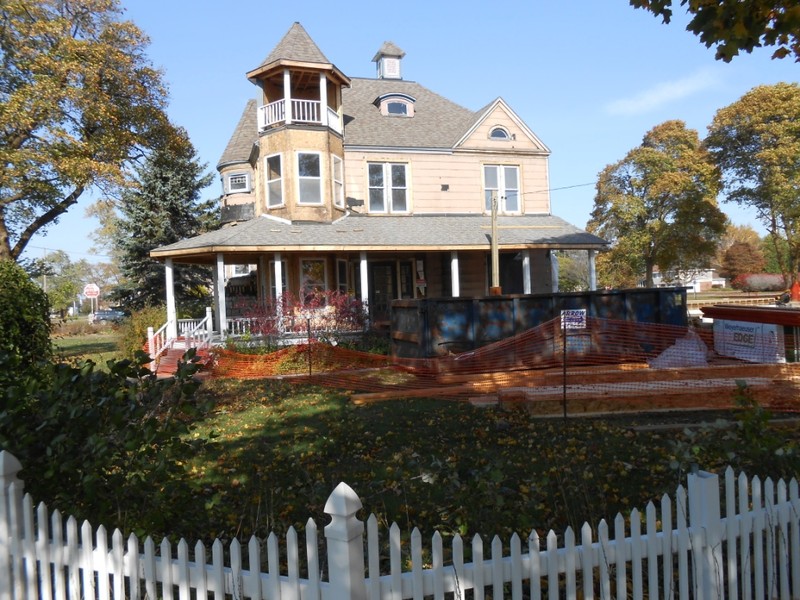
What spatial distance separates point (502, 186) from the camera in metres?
24.6

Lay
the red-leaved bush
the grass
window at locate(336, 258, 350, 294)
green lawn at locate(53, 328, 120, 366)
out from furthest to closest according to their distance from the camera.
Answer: window at locate(336, 258, 350, 294) < the red-leaved bush < green lawn at locate(53, 328, 120, 366) < the grass

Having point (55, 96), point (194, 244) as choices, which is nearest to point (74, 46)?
point (55, 96)

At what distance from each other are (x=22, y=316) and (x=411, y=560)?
25.3ft

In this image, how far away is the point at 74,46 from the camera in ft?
70.6

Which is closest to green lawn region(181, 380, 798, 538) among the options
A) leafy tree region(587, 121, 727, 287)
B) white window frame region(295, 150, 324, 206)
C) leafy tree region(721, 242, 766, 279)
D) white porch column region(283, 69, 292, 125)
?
white window frame region(295, 150, 324, 206)

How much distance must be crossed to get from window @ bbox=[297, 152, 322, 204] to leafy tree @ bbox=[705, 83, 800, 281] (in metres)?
27.4

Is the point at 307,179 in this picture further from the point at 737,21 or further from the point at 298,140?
the point at 737,21

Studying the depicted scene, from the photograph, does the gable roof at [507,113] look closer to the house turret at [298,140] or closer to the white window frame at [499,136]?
the white window frame at [499,136]

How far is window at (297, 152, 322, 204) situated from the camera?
2112 centimetres

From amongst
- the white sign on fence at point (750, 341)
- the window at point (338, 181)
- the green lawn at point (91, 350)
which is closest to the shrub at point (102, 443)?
the green lawn at point (91, 350)

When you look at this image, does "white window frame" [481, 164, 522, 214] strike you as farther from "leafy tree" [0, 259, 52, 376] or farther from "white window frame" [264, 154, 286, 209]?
"leafy tree" [0, 259, 52, 376]

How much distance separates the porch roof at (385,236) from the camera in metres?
18.6

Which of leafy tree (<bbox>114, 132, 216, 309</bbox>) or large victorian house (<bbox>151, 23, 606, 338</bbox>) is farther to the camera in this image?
leafy tree (<bbox>114, 132, 216, 309</bbox>)

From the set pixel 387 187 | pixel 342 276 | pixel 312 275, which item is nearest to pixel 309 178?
pixel 312 275
